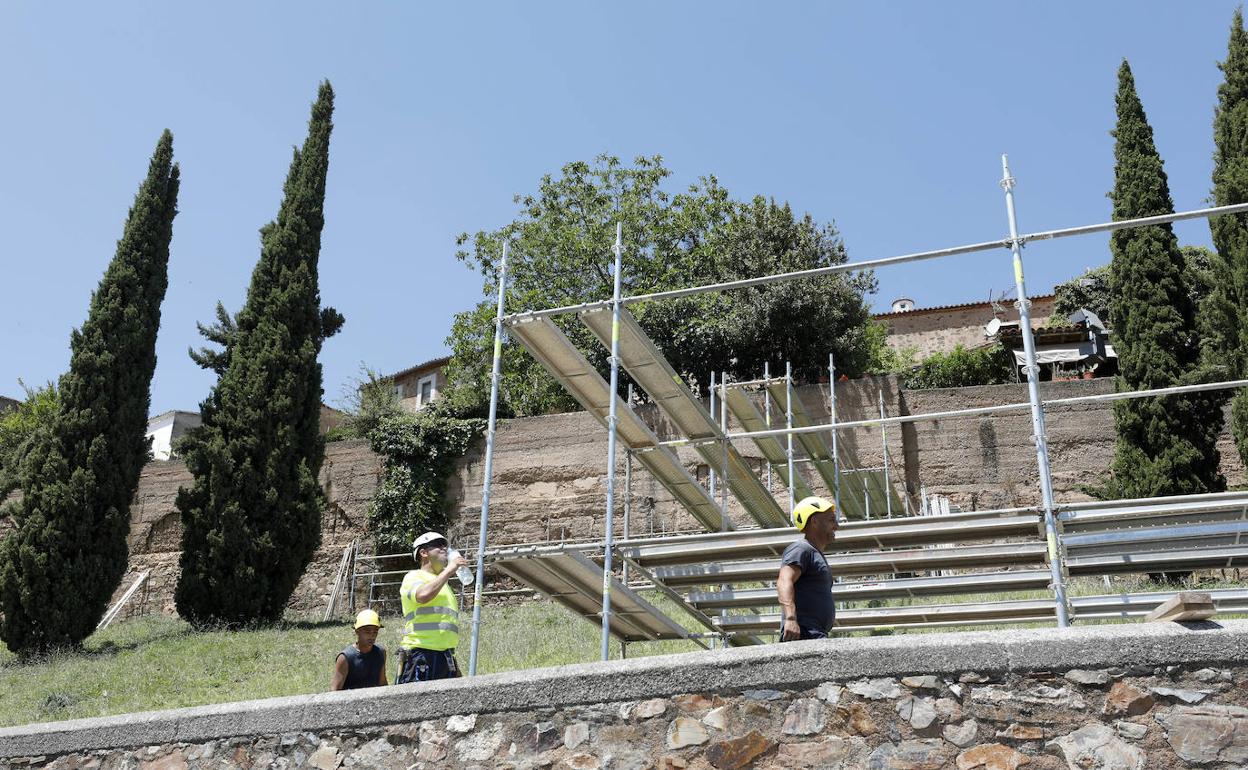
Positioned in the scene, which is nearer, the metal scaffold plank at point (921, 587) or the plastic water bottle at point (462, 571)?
the plastic water bottle at point (462, 571)

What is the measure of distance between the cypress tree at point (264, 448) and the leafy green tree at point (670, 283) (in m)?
3.79

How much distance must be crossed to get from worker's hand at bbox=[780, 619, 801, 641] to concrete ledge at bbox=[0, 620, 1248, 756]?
0.53 m

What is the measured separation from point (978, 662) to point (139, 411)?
563 inches

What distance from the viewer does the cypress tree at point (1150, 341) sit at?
536 inches

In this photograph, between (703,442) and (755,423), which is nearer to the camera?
(703,442)

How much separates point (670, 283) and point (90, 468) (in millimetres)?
11337

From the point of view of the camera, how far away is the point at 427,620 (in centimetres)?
562

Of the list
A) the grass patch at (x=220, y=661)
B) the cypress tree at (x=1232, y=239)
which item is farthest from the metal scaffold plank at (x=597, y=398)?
the cypress tree at (x=1232, y=239)

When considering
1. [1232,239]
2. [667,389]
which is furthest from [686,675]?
[1232,239]

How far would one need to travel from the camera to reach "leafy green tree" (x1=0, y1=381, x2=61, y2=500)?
20609 mm

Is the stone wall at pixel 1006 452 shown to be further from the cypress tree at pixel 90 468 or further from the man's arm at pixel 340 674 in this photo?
the man's arm at pixel 340 674

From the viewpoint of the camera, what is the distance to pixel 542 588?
24.9 ft

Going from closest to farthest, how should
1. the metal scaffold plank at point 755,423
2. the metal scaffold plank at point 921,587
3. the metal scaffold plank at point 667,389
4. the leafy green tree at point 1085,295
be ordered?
the metal scaffold plank at point 921,587 < the metal scaffold plank at point 667,389 < the metal scaffold plank at point 755,423 < the leafy green tree at point 1085,295

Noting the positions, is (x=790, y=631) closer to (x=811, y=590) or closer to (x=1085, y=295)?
(x=811, y=590)
